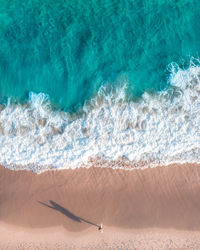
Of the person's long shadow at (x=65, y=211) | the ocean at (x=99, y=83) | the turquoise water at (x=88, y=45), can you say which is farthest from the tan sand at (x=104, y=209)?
the turquoise water at (x=88, y=45)

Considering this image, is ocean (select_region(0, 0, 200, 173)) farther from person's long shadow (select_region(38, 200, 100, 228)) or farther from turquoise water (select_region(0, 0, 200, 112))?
person's long shadow (select_region(38, 200, 100, 228))

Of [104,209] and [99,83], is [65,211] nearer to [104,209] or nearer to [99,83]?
[104,209]

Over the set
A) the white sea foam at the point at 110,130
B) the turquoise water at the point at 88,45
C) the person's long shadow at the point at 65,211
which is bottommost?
the person's long shadow at the point at 65,211

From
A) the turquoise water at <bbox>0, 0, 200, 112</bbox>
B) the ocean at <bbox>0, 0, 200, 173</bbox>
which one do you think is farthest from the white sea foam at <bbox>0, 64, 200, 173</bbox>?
the turquoise water at <bbox>0, 0, 200, 112</bbox>

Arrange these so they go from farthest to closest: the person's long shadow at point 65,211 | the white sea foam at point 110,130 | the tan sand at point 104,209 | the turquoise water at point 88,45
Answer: the turquoise water at point 88,45, the white sea foam at point 110,130, the person's long shadow at point 65,211, the tan sand at point 104,209

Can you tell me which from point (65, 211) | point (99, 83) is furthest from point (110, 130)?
point (65, 211)

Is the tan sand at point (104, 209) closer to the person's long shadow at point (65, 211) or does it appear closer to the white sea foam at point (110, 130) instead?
the person's long shadow at point (65, 211)
